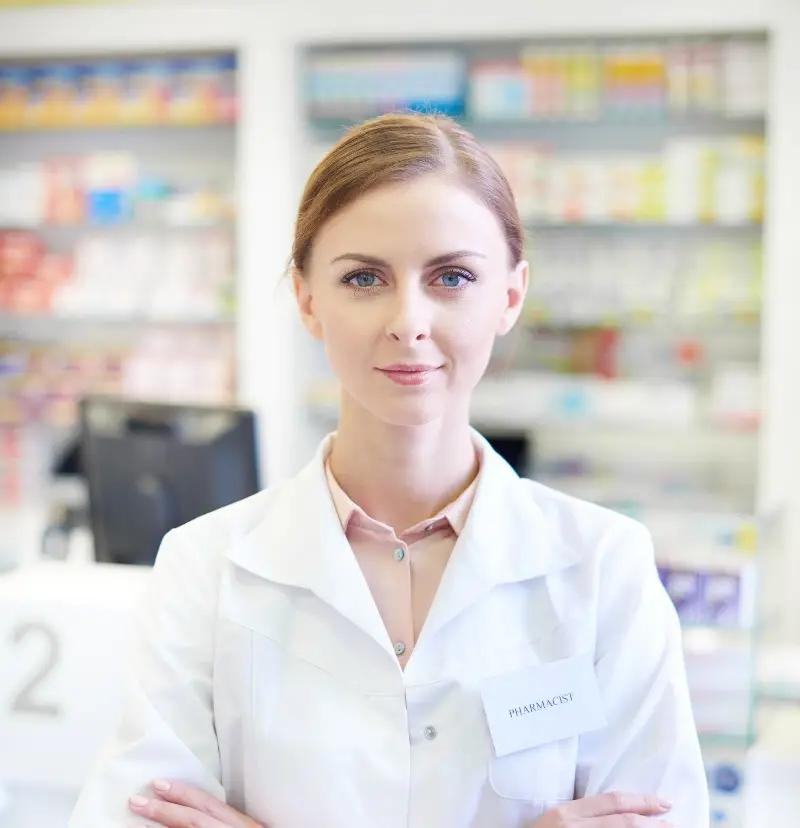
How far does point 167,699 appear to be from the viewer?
4.34 ft

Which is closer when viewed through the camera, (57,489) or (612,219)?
(612,219)

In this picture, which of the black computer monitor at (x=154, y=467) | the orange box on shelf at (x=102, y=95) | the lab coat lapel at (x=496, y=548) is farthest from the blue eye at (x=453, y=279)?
the orange box on shelf at (x=102, y=95)

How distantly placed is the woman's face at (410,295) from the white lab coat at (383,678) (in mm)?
192

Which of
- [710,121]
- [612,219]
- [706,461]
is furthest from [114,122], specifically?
[706,461]

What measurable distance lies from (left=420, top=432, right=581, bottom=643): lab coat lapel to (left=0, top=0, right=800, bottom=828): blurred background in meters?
1.96

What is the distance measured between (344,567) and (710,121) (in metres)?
3.71

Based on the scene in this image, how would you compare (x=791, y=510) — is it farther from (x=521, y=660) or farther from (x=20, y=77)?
(x=20, y=77)

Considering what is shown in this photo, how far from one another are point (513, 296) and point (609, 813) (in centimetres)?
63

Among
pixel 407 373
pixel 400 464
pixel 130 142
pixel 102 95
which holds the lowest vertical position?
pixel 400 464

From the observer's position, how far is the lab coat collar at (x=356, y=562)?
131cm

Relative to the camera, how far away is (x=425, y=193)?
49.2 inches

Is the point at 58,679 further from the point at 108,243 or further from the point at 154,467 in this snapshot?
the point at 108,243

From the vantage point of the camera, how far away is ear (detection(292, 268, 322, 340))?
1.39 meters

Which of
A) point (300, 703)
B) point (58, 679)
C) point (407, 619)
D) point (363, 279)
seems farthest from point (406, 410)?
point (58, 679)
